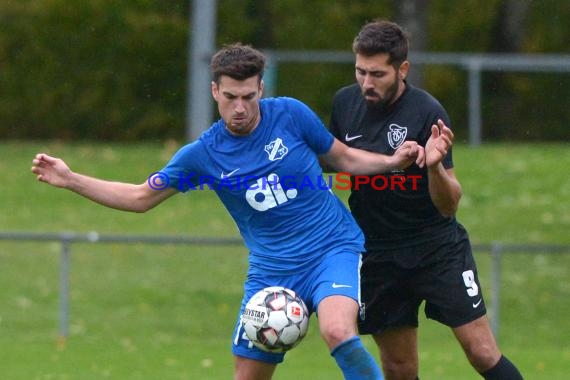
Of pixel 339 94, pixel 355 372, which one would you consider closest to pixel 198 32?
pixel 339 94

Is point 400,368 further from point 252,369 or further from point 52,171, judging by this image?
point 52,171

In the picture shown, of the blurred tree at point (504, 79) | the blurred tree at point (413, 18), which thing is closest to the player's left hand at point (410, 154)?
the blurred tree at point (413, 18)

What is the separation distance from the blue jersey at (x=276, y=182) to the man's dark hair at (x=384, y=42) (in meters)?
0.46

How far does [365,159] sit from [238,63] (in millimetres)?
864

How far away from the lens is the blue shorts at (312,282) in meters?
6.43

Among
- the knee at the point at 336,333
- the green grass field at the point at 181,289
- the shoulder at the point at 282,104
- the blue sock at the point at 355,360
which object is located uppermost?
the shoulder at the point at 282,104

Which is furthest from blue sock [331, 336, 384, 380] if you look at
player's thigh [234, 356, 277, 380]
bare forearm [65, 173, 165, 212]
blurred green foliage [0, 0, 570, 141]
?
blurred green foliage [0, 0, 570, 141]

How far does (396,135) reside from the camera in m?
6.91

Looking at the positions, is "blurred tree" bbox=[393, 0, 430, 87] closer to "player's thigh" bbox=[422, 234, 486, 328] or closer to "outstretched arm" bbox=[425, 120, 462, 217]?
"player's thigh" bbox=[422, 234, 486, 328]

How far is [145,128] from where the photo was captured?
23.6 m

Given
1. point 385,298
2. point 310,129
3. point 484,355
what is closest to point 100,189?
point 310,129

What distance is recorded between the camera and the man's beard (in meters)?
6.80

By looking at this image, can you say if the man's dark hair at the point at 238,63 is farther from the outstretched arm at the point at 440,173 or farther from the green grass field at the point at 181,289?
the green grass field at the point at 181,289

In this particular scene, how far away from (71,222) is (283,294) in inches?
390
